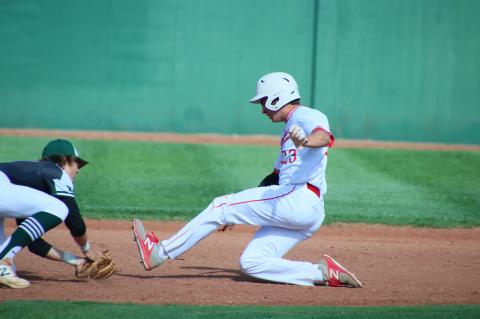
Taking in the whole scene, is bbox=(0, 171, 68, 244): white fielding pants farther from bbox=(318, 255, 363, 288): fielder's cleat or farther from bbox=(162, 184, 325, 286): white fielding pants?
bbox=(318, 255, 363, 288): fielder's cleat

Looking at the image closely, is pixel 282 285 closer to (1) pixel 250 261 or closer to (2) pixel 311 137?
(1) pixel 250 261

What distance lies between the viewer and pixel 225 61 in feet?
47.5

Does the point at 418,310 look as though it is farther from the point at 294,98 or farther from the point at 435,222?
the point at 435,222

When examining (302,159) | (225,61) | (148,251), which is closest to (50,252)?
(148,251)

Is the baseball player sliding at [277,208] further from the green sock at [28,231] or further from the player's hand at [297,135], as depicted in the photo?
the green sock at [28,231]

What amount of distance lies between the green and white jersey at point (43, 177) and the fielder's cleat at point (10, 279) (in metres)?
0.58

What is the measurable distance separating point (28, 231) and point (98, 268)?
2.01 feet

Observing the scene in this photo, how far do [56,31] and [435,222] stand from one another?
286 inches

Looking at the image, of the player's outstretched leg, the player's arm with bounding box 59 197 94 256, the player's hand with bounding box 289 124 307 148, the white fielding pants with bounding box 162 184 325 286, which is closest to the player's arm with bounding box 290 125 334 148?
the player's hand with bounding box 289 124 307 148

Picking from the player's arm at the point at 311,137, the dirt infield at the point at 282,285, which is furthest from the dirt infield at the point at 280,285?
the player's arm at the point at 311,137

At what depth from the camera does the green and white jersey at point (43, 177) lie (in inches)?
240

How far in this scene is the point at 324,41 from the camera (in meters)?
14.6

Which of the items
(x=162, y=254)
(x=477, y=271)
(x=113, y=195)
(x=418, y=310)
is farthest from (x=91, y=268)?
(x=113, y=195)

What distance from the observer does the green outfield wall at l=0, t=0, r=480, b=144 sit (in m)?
14.3
